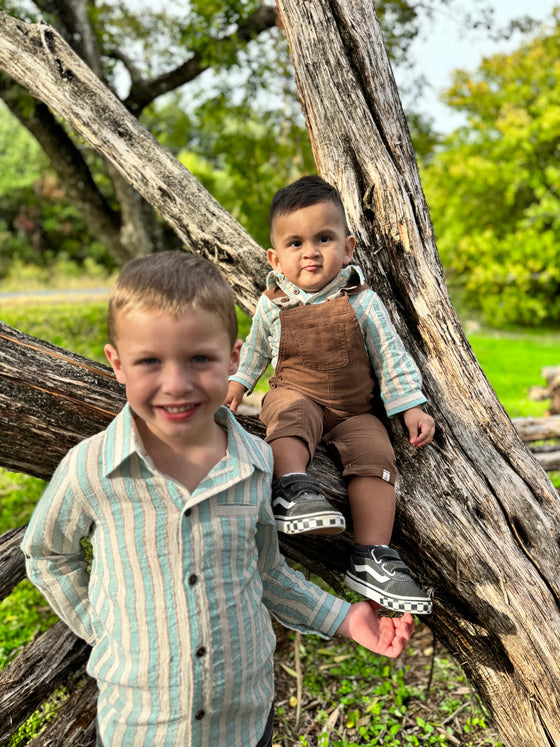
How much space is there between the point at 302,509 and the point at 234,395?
73 cm

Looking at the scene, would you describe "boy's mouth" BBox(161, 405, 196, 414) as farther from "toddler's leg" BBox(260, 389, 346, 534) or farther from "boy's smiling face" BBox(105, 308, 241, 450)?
"toddler's leg" BBox(260, 389, 346, 534)

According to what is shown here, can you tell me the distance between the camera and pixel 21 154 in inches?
928

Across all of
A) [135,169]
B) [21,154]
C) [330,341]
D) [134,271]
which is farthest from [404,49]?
[21,154]

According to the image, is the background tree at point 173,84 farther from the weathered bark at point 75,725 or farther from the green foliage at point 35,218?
the green foliage at point 35,218

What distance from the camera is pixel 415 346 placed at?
251cm

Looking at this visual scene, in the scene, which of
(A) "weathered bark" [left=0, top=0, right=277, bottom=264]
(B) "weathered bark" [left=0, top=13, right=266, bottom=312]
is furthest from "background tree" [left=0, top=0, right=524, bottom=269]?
(B) "weathered bark" [left=0, top=13, right=266, bottom=312]

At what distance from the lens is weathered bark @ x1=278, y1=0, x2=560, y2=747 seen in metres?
2.18

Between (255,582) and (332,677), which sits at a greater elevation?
(255,582)

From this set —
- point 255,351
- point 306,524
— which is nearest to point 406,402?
point 255,351

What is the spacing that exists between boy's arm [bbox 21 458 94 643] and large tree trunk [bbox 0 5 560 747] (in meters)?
0.49

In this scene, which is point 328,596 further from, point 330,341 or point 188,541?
point 330,341

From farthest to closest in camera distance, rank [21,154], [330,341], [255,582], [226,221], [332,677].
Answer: [21,154] < [332,677] < [226,221] < [330,341] < [255,582]

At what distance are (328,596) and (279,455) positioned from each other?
1.47ft

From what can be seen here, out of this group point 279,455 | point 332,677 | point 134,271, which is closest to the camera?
point 134,271
